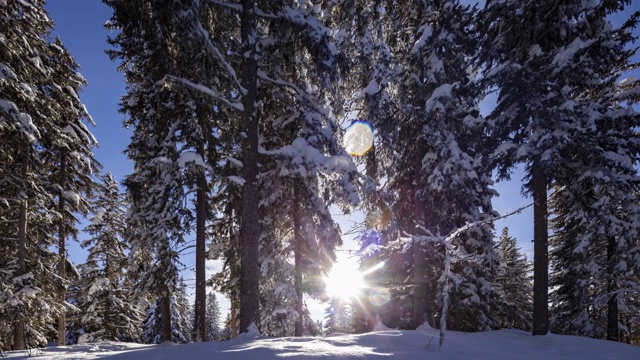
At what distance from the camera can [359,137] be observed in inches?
568

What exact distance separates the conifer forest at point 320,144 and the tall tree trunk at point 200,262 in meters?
0.06

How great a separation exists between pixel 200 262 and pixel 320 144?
6333 mm

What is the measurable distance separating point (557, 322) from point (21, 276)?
26.7 metres

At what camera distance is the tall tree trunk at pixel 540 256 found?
1120 cm

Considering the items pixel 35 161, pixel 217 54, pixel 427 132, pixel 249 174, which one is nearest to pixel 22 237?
pixel 35 161

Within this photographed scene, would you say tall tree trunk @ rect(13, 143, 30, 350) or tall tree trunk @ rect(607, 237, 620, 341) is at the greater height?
tall tree trunk @ rect(13, 143, 30, 350)

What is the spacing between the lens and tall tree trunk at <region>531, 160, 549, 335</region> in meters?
11.2

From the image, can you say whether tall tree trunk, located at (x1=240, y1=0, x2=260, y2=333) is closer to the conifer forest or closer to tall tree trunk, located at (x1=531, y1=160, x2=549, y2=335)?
the conifer forest

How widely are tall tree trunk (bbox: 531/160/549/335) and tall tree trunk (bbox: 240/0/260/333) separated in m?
8.87

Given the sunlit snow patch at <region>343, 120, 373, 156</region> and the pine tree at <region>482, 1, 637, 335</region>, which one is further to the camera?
the sunlit snow patch at <region>343, 120, 373, 156</region>

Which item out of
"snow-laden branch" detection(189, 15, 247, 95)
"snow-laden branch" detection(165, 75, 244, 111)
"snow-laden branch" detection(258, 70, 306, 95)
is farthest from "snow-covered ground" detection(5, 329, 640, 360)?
"snow-laden branch" detection(258, 70, 306, 95)

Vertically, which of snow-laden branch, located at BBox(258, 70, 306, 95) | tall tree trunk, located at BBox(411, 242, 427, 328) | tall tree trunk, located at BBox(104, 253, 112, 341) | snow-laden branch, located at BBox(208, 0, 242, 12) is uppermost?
snow-laden branch, located at BBox(208, 0, 242, 12)

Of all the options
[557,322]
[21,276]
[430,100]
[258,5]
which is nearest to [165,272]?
[21,276]

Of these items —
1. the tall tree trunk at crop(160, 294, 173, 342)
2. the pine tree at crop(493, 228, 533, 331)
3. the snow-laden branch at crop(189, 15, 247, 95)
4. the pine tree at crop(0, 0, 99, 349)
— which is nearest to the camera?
the snow-laden branch at crop(189, 15, 247, 95)
